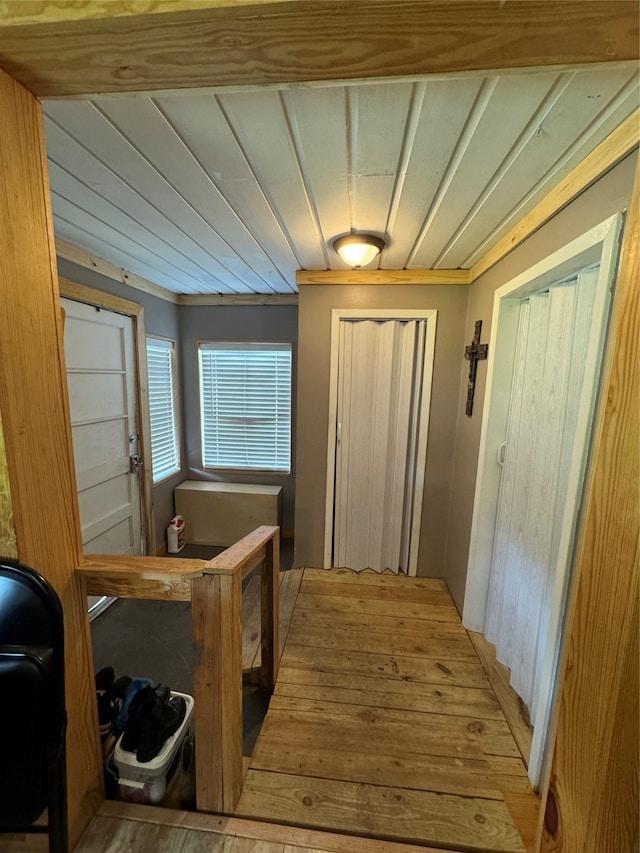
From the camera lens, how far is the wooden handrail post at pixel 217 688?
36.1 inches

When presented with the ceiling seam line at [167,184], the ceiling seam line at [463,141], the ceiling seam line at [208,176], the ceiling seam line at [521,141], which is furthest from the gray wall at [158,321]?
the ceiling seam line at [521,141]

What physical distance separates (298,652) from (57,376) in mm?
1721

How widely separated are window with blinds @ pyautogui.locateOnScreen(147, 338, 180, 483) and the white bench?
34cm

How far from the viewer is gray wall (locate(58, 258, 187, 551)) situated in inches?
87.3

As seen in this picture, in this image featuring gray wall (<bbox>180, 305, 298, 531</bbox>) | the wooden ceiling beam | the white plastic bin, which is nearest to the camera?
the wooden ceiling beam

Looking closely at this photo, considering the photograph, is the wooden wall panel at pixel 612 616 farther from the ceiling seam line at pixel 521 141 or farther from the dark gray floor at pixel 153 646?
the dark gray floor at pixel 153 646

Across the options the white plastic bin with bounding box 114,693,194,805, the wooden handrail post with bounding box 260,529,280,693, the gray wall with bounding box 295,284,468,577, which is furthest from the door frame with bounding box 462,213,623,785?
the white plastic bin with bounding box 114,693,194,805

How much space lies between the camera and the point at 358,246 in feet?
5.15

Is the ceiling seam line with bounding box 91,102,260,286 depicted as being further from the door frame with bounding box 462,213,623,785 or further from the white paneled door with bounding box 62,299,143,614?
the door frame with bounding box 462,213,623,785

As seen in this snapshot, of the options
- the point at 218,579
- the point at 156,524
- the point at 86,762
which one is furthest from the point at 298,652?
the point at 156,524

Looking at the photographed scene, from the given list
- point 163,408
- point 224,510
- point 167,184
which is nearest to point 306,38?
point 167,184

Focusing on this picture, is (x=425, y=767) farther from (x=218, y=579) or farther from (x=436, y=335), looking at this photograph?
(x=436, y=335)

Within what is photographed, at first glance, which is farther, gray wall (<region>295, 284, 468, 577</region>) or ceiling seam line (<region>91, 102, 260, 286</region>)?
gray wall (<region>295, 284, 468, 577</region>)

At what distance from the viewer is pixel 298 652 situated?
1683 millimetres
